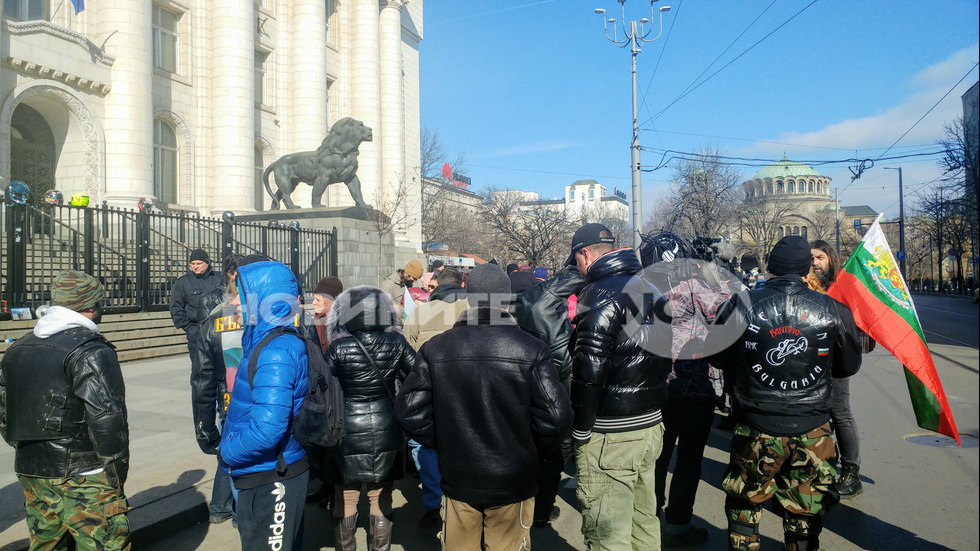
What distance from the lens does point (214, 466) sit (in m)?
5.56

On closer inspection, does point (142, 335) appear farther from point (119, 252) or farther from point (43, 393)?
point (43, 393)

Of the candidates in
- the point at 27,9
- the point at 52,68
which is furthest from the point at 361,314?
the point at 27,9

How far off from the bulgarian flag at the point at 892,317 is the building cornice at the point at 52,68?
20230 mm

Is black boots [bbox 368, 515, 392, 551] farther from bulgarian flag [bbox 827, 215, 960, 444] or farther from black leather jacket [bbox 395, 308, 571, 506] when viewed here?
bulgarian flag [bbox 827, 215, 960, 444]

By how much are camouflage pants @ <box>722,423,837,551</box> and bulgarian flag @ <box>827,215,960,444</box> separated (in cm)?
77

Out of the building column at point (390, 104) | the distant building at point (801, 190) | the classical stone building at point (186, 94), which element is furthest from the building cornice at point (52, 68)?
the distant building at point (801, 190)

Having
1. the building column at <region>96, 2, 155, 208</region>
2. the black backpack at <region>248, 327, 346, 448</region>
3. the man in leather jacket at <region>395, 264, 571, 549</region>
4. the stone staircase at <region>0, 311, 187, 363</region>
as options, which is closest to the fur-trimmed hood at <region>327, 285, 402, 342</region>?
the black backpack at <region>248, 327, 346, 448</region>

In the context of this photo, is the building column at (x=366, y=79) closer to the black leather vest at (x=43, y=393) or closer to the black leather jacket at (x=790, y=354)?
the black leather vest at (x=43, y=393)

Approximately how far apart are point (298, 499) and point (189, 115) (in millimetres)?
23062

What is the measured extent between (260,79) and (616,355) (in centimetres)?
2698

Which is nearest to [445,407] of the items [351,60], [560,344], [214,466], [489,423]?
[489,423]

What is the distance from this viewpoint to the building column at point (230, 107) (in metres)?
22.3

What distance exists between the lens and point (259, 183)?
26.5 metres

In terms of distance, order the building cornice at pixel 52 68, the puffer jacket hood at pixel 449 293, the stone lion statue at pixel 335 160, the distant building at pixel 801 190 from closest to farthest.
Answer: the puffer jacket hood at pixel 449 293 < the building cornice at pixel 52 68 < the stone lion statue at pixel 335 160 < the distant building at pixel 801 190
